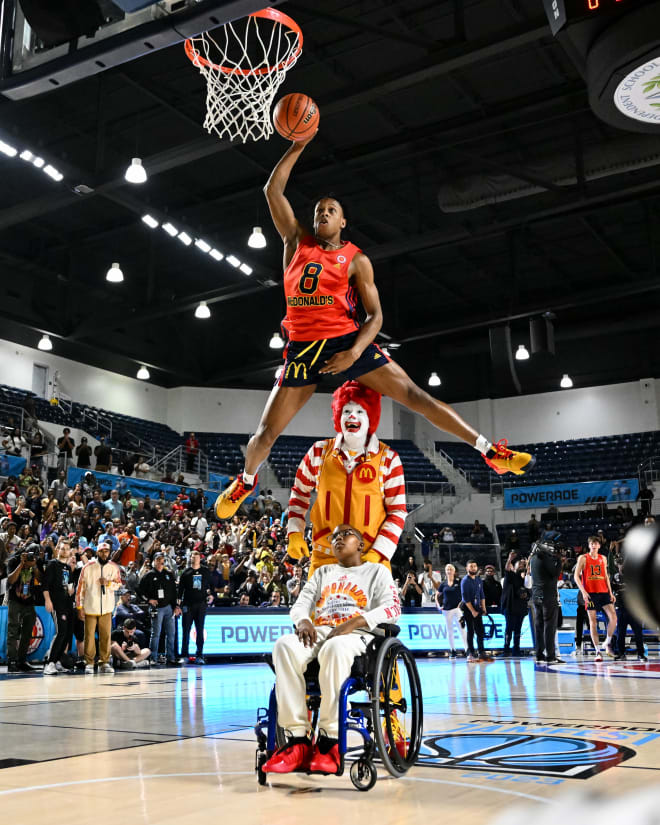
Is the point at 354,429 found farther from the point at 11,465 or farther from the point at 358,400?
the point at 11,465

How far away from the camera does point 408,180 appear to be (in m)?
18.4

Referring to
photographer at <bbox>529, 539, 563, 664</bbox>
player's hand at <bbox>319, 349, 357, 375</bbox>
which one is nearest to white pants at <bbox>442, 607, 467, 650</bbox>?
photographer at <bbox>529, 539, 563, 664</bbox>

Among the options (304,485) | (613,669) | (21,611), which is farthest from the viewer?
(21,611)

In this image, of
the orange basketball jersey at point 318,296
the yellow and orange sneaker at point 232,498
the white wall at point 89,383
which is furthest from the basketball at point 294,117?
the white wall at point 89,383

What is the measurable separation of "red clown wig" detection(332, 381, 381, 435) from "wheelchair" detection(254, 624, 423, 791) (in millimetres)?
1501

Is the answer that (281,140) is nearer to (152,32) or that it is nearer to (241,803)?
(152,32)

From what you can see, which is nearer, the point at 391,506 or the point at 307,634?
the point at 307,634

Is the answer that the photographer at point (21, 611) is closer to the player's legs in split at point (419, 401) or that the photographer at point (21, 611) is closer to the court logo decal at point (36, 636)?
the court logo decal at point (36, 636)

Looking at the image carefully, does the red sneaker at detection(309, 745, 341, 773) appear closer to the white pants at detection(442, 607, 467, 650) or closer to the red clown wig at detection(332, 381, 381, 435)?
the red clown wig at detection(332, 381, 381, 435)

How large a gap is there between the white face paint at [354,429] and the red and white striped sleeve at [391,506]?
19cm

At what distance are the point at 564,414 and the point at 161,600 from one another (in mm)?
22310

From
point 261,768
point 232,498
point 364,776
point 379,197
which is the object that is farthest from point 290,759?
point 379,197

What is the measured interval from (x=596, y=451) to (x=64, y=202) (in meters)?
20.9

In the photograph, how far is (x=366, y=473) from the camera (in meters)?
4.84
